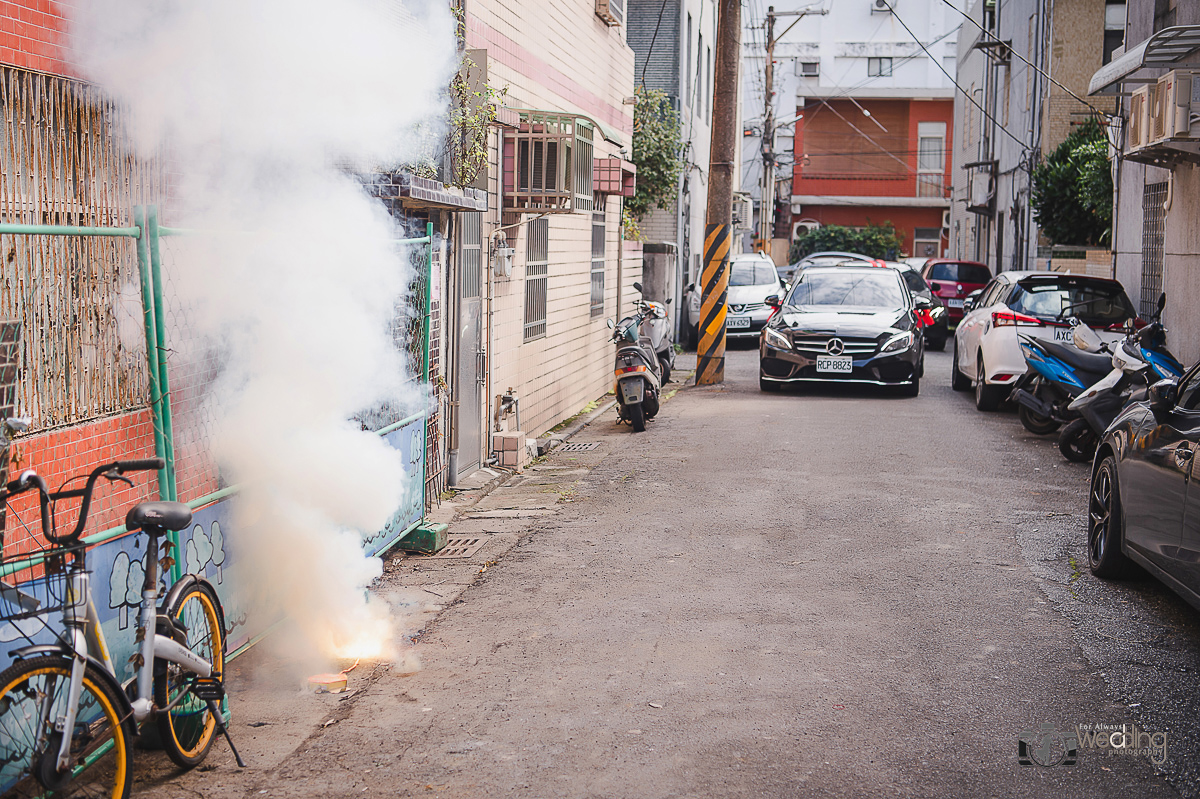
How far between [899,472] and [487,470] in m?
3.59

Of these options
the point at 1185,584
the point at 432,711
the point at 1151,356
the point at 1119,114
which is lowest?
the point at 432,711

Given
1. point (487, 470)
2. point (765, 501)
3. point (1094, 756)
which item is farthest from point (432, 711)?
point (487, 470)

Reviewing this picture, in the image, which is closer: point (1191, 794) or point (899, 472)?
point (1191, 794)

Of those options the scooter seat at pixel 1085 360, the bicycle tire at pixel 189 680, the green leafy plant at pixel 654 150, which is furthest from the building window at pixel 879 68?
the bicycle tire at pixel 189 680

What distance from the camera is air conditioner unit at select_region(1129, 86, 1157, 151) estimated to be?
41.2 feet

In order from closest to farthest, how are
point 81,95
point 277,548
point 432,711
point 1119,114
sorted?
point 432,711
point 277,548
point 81,95
point 1119,114

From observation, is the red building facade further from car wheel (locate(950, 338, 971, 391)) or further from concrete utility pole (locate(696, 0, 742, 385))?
car wheel (locate(950, 338, 971, 391))

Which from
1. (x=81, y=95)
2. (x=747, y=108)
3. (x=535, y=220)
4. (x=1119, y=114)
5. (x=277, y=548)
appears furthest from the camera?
(x=747, y=108)

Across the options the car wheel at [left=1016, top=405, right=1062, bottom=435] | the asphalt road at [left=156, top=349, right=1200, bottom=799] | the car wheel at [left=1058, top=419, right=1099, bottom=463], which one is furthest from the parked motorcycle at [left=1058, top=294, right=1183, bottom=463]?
the car wheel at [left=1016, top=405, right=1062, bottom=435]

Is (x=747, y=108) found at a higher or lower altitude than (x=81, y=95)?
higher

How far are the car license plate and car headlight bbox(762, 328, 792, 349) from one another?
504 millimetres

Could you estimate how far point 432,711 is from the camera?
184 inches

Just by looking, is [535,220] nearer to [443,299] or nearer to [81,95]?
[443,299]

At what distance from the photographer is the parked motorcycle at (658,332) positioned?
47.1 ft
